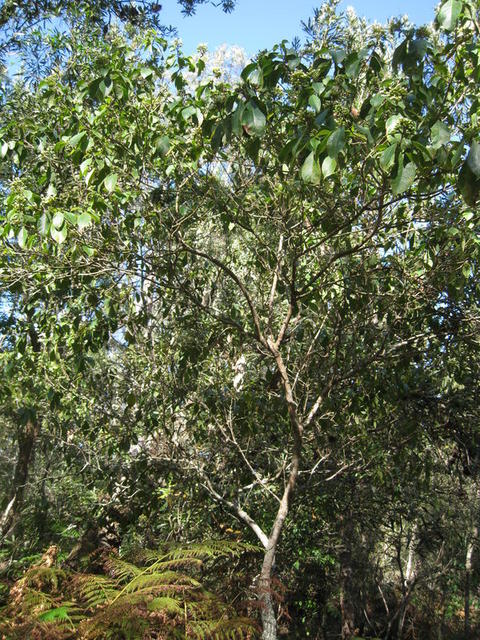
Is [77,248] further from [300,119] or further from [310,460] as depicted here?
[310,460]

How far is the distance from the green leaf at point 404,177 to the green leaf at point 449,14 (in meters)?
Result: 0.44

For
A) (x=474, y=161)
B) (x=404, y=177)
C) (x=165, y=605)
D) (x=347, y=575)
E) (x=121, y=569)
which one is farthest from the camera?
(x=347, y=575)

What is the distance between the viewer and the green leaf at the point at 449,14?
1.58 m

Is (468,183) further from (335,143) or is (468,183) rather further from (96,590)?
(96,590)

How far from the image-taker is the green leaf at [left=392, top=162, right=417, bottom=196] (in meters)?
1.87

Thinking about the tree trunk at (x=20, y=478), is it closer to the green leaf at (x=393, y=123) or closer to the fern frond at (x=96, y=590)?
the fern frond at (x=96, y=590)

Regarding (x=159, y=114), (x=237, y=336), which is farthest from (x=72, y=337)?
(x=159, y=114)

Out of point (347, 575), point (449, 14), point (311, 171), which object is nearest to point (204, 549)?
point (311, 171)

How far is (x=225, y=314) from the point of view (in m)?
4.12

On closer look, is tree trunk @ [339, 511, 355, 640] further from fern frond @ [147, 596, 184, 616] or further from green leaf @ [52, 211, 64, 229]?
green leaf @ [52, 211, 64, 229]

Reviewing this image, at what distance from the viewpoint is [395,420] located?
13.2 feet

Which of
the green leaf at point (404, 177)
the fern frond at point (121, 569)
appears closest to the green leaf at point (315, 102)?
the green leaf at point (404, 177)

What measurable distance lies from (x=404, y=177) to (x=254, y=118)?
570mm

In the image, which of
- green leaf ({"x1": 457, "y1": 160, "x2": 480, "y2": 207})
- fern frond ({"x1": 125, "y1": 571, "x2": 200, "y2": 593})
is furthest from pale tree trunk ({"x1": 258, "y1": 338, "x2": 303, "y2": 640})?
green leaf ({"x1": 457, "y1": 160, "x2": 480, "y2": 207})
